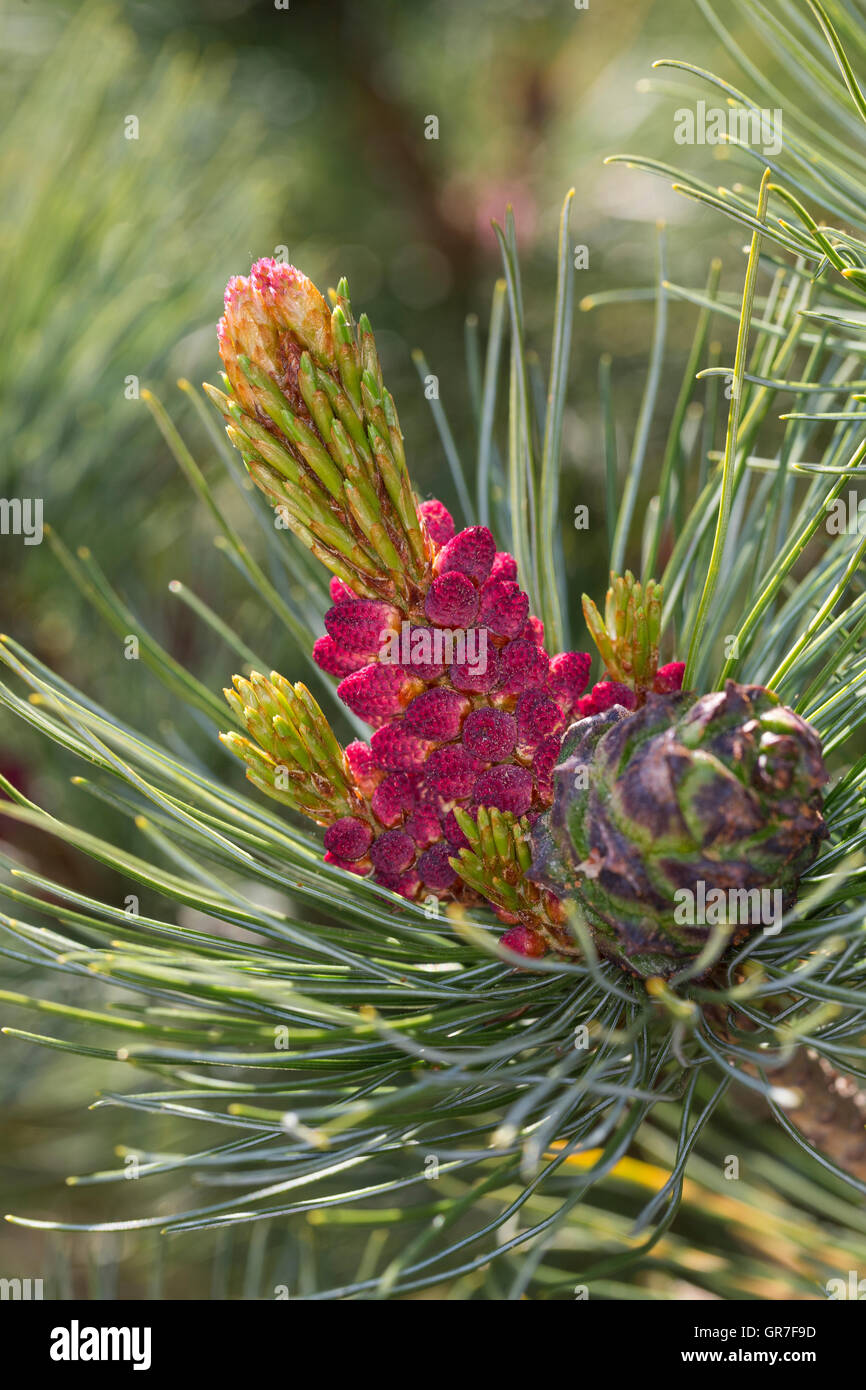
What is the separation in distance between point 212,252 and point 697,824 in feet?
2.96

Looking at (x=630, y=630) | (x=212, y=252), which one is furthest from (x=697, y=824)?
(x=212, y=252)

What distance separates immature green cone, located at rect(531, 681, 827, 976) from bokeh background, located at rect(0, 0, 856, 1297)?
413 mm

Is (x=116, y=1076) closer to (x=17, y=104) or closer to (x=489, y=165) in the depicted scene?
(x=17, y=104)

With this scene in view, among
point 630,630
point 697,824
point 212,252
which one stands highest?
point 212,252

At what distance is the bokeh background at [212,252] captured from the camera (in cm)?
104

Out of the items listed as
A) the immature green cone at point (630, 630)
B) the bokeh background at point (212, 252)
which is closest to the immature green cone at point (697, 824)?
the immature green cone at point (630, 630)

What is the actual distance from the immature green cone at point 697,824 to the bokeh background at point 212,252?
0.41m

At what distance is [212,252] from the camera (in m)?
1.12

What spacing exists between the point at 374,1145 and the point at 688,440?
0.56 meters

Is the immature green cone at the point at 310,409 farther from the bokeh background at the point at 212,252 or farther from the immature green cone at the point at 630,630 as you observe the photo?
the bokeh background at the point at 212,252

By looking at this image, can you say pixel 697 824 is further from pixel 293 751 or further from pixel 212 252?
pixel 212 252

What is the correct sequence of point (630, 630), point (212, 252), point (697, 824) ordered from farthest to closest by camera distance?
point (212, 252)
point (630, 630)
point (697, 824)
